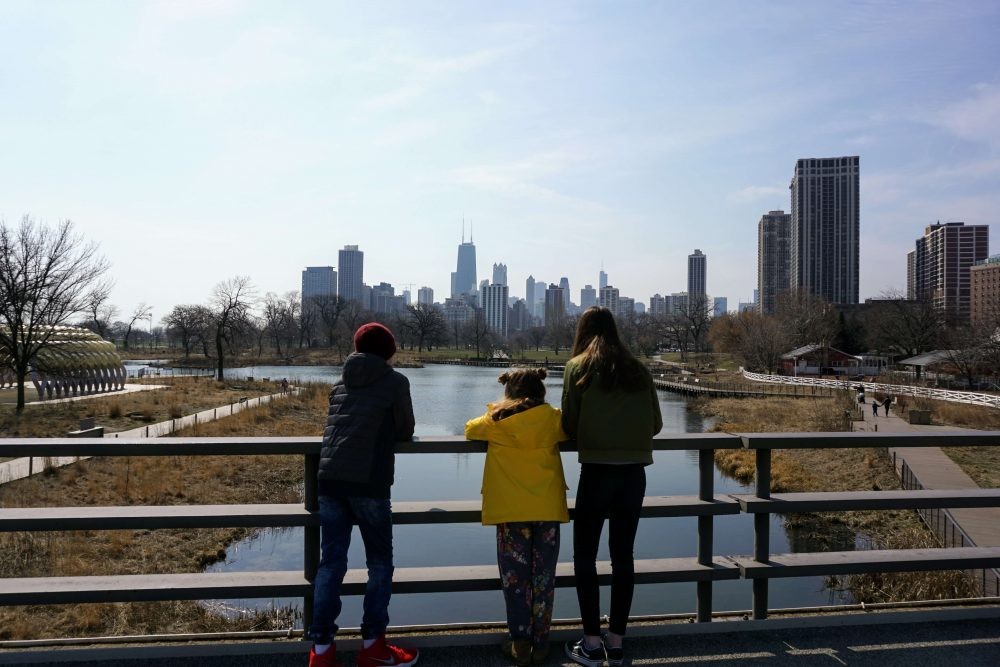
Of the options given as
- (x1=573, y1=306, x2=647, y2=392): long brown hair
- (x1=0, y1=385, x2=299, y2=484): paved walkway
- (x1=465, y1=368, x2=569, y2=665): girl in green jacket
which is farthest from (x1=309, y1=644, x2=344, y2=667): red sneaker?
(x1=0, y1=385, x2=299, y2=484): paved walkway

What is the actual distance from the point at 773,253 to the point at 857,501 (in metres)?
168

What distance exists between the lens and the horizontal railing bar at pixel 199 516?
152 inches

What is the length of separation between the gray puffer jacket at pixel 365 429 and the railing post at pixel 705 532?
1.82 metres

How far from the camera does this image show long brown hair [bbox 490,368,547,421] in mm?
3959

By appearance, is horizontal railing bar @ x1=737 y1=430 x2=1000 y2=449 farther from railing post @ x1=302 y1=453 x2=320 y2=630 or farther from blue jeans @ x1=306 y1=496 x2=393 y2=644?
railing post @ x1=302 y1=453 x2=320 y2=630

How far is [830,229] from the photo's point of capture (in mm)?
140000

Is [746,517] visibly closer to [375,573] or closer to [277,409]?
[375,573]

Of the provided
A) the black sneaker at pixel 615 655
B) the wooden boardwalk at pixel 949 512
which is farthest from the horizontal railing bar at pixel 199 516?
the wooden boardwalk at pixel 949 512

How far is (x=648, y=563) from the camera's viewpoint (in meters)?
4.45

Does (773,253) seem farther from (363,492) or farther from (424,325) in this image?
(363,492)

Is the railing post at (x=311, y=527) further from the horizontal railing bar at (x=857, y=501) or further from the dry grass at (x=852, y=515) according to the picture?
the dry grass at (x=852, y=515)

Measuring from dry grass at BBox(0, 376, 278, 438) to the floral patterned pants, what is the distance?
2178cm

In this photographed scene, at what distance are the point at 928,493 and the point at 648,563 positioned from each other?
1933 mm

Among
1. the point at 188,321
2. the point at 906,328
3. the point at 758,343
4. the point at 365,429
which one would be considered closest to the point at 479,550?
the point at 365,429
